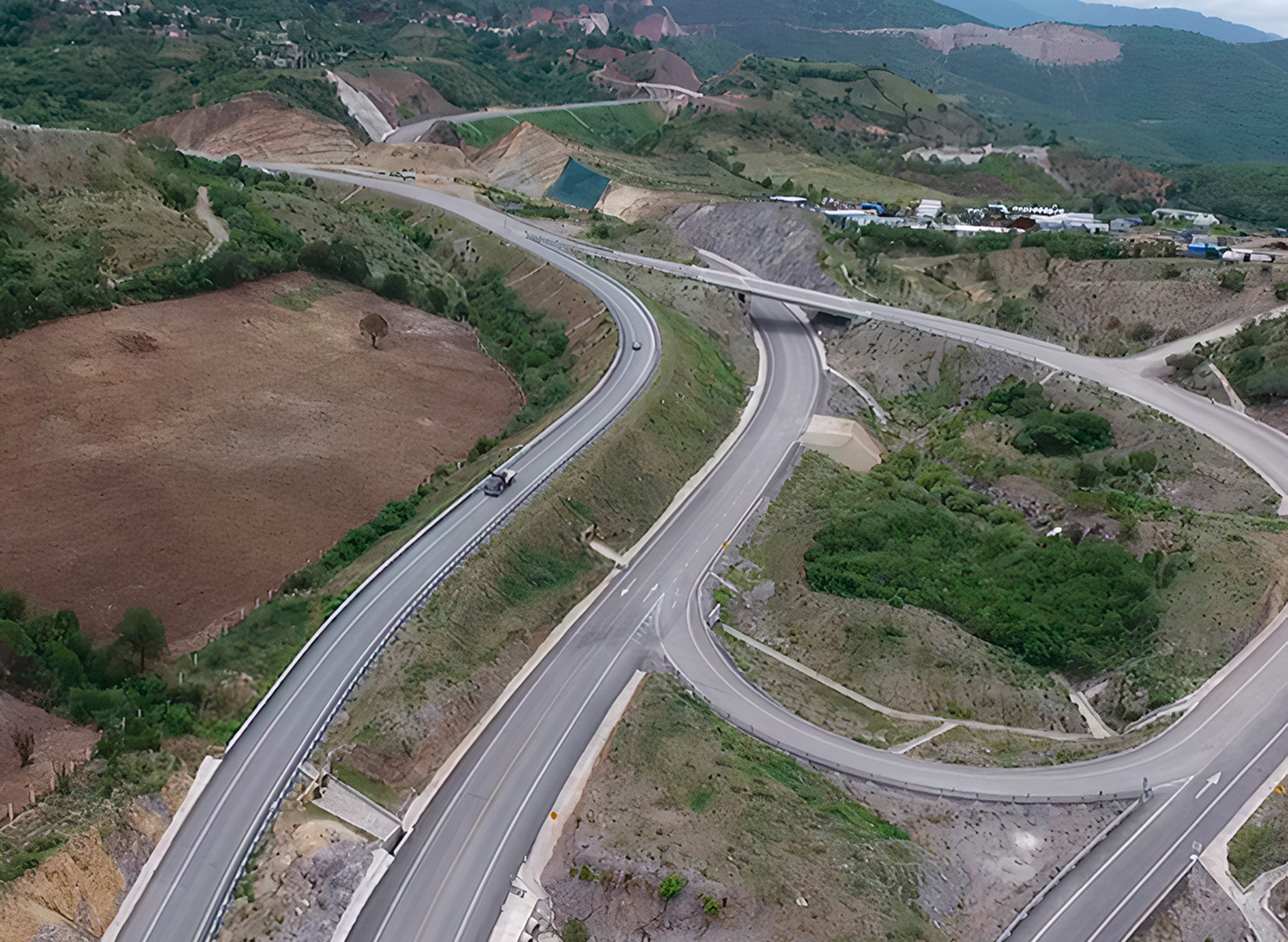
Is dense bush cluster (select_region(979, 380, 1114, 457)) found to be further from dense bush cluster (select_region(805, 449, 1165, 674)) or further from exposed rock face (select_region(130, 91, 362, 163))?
exposed rock face (select_region(130, 91, 362, 163))

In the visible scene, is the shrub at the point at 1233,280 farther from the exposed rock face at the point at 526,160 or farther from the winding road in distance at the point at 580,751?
the exposed rock face at the point at 526,160

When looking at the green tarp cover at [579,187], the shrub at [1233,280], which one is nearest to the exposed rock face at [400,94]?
the green tarp cover at [579,187]

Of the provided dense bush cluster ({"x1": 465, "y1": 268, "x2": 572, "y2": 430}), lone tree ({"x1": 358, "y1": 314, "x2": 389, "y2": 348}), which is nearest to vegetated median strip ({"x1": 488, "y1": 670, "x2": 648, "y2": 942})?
dense bush cluster ({"x1": 465, "y1": 268, "x2": 572, "y2": 430})

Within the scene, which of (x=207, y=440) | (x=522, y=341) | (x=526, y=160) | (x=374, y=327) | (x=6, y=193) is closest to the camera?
(x=207, y=440)

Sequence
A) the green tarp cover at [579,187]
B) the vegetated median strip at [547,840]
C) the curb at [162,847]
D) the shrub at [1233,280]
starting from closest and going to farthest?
the curb at [162,847], the vegetated median strip at [547,840], the shrub at [1233,280], the green tarp cover at [579,187]

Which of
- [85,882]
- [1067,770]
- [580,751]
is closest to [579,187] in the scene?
[580,751]

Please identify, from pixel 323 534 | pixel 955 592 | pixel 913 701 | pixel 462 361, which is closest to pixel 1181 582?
pixel 955 592

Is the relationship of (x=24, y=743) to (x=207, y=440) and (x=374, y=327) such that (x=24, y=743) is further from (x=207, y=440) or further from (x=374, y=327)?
(x=374, y=327)
